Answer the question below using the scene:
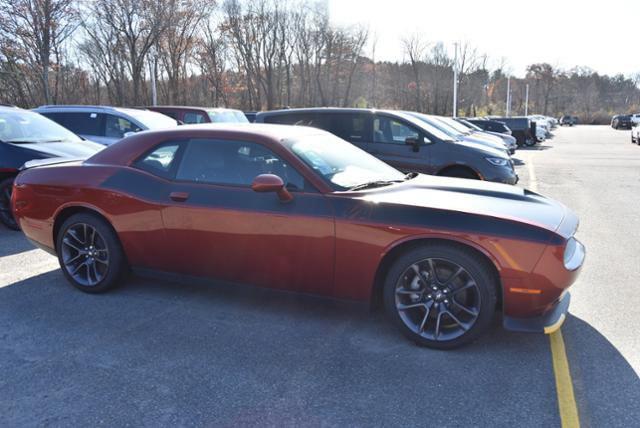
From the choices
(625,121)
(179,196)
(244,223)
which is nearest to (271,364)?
(244,223)

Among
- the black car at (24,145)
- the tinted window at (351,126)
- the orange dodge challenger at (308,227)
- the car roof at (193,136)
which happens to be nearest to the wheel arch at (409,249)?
the orange dodge challenger at (308,227)

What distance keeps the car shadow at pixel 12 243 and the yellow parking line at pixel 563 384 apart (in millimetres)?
5739

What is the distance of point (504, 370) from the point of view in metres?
3.24

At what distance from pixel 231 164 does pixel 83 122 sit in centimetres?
723

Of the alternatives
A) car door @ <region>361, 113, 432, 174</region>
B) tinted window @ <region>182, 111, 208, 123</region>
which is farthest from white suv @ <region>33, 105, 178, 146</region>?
car door @ <region>361, 113, 432, 174</region>

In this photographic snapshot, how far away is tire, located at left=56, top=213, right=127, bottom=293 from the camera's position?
451cm

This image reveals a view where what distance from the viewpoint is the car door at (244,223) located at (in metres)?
3.74

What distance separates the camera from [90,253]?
462 centimetres

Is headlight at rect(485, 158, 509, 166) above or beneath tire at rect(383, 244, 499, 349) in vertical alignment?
above

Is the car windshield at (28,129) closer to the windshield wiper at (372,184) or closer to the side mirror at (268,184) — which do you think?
the side mirror at (268,184)

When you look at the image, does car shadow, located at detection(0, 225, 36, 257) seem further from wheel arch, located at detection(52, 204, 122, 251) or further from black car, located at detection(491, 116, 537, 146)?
black car, located at detection(491, 116, 537, 146)

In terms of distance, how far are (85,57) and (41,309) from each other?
4536 centimetres

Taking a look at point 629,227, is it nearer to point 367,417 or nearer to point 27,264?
point 367,417

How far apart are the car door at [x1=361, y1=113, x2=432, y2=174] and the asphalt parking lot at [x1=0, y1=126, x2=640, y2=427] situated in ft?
13.6
